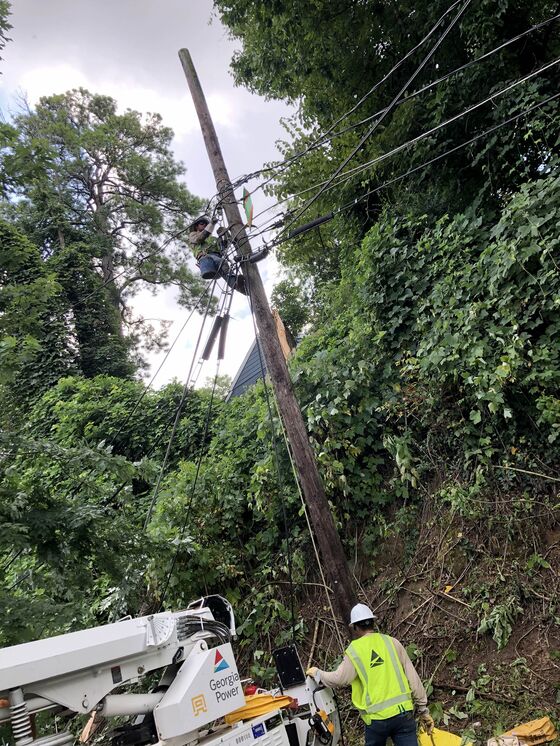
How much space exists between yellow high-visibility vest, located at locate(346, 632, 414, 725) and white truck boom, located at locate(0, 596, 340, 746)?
1.28ft

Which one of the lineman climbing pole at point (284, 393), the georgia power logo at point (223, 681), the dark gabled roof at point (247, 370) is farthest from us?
the dark gabled roof at point (247, 370)

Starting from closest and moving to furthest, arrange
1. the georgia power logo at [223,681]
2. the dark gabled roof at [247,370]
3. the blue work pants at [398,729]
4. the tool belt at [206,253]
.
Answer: the georgia power logo at [223,681], the blue work pants at [398,729], the tool belt at [206,253], the dark gabled roof at [247,370]

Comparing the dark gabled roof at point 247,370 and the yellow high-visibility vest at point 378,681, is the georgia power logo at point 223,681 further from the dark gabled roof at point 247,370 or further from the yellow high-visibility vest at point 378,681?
the dark gabled roof at point 247,370

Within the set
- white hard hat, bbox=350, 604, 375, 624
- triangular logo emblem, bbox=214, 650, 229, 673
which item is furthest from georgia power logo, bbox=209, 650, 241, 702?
→ white hard hat, bbox=350, 604, 375, 624

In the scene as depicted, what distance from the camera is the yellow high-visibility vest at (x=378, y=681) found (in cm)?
346

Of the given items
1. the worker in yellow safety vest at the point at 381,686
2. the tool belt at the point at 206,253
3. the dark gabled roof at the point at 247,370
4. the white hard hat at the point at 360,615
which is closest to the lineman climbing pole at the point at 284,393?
the tool belt at the point at 206,253

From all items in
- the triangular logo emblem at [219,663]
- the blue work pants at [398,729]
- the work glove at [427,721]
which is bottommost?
the work glove at [427,721]

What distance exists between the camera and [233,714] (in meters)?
3.29

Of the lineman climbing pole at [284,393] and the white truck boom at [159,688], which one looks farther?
the lineman climbing pole at [284,393]

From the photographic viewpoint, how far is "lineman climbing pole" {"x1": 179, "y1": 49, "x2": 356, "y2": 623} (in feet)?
15.4

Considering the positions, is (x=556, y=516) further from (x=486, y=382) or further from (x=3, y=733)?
(x=3, y=733)

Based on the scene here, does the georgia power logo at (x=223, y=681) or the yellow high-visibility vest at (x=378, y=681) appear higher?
the georgia power logo at (x=223, y=681)

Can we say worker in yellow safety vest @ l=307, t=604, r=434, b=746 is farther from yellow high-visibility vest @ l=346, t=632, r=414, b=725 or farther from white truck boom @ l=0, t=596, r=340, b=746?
white truck boom @ l=0, t=596, r=340, b=746

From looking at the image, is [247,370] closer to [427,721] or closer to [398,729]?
[427,721]
